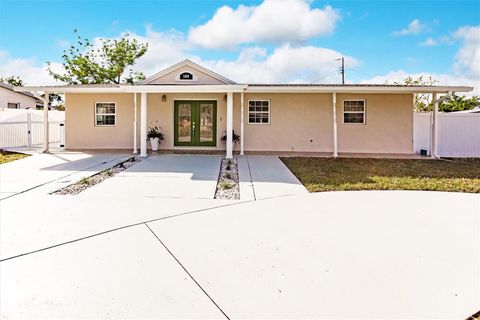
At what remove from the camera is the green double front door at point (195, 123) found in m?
15.1

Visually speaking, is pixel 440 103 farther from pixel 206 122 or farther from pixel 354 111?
pixel 206 122

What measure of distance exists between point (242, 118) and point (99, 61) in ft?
85.5

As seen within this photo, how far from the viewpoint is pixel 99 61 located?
3400 centimetres

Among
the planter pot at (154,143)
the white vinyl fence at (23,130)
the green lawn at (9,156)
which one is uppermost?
the white vinyl fence at (23,130)

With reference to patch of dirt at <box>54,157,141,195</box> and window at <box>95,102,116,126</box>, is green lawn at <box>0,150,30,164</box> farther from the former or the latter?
patch of dirt at <box>54,157,141,195</box>

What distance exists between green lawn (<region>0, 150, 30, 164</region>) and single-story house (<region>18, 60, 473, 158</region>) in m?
2.38

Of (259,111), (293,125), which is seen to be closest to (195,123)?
(259,111)

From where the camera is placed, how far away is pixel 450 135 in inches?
575

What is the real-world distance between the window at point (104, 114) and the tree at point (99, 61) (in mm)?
20836

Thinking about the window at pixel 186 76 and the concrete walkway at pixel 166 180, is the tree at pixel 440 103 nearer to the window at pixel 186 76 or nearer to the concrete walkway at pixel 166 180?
the window at pixel 186 76

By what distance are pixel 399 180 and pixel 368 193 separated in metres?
2.01

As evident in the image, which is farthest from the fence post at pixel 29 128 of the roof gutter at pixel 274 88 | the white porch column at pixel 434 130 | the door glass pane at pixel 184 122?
the white porch column at pixel 434 130

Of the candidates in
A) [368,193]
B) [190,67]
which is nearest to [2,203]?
[368,193]

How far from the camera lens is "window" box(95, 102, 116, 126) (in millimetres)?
15367
